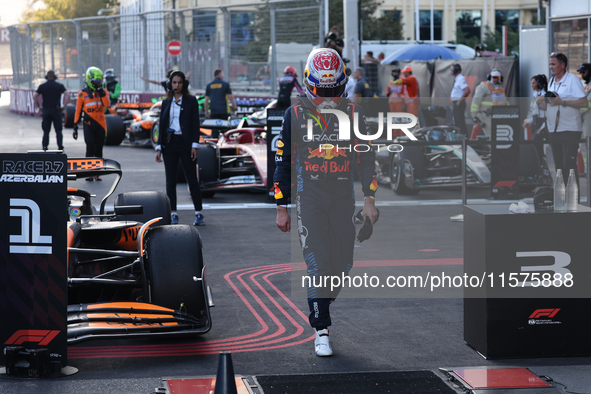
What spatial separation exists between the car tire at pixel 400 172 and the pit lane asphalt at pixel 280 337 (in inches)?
109

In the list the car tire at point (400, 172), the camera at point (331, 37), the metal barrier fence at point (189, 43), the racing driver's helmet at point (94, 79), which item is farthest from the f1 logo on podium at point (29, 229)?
the metal barrier fence at point (189, 43)

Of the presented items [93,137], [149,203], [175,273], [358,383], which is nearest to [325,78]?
[175,273]

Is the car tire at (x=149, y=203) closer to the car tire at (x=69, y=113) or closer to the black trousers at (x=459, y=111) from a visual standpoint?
the black trousers at (x=459, y=111)

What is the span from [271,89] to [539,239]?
17695 millimetres

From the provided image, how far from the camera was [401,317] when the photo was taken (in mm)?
5434

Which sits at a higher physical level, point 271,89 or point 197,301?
point 271,89

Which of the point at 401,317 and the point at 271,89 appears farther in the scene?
the point at 271,89

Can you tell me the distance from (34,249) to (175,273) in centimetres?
88

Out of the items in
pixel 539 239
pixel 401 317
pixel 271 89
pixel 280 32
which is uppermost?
pixel 280 32

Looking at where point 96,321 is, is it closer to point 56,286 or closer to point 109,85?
point 56,286

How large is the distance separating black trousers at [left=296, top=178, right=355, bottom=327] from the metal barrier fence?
16082mm

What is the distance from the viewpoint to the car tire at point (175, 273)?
468cm

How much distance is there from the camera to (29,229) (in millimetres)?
4133

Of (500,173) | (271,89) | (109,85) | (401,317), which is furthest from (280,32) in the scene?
(401,317)
